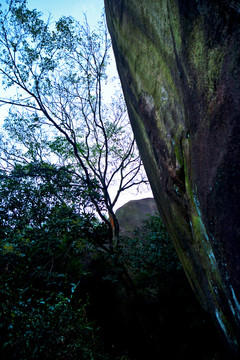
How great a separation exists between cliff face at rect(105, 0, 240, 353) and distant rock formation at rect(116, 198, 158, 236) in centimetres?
1258

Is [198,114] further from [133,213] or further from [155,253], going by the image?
[133,213]

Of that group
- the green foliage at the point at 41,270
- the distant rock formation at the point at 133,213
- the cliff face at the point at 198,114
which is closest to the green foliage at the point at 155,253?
the green foliage at the point at 41,270

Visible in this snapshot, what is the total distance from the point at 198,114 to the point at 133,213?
1492cm

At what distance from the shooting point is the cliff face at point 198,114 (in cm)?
132

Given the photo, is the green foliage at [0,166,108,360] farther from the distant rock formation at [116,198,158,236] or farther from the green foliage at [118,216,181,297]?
the distant rock formation at [116,198,158,236]

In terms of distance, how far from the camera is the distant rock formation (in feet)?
50.4

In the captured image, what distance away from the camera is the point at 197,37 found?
5.20 feet

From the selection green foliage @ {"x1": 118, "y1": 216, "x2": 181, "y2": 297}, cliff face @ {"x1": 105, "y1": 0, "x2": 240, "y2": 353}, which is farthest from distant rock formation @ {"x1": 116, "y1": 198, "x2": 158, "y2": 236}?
cliff face @ {"x1": 105, "y1": 0, "x2": 240, "y2": 353}

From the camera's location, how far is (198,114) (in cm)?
168

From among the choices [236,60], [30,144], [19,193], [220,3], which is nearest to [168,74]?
[220,3]

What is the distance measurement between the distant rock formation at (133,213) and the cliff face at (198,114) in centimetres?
1258

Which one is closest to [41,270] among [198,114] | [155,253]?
[155,253]

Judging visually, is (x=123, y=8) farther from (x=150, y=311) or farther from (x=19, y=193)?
(x=150, y=311)

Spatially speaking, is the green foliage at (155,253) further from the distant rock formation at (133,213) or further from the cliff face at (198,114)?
the distant rock formation at (133,213)
